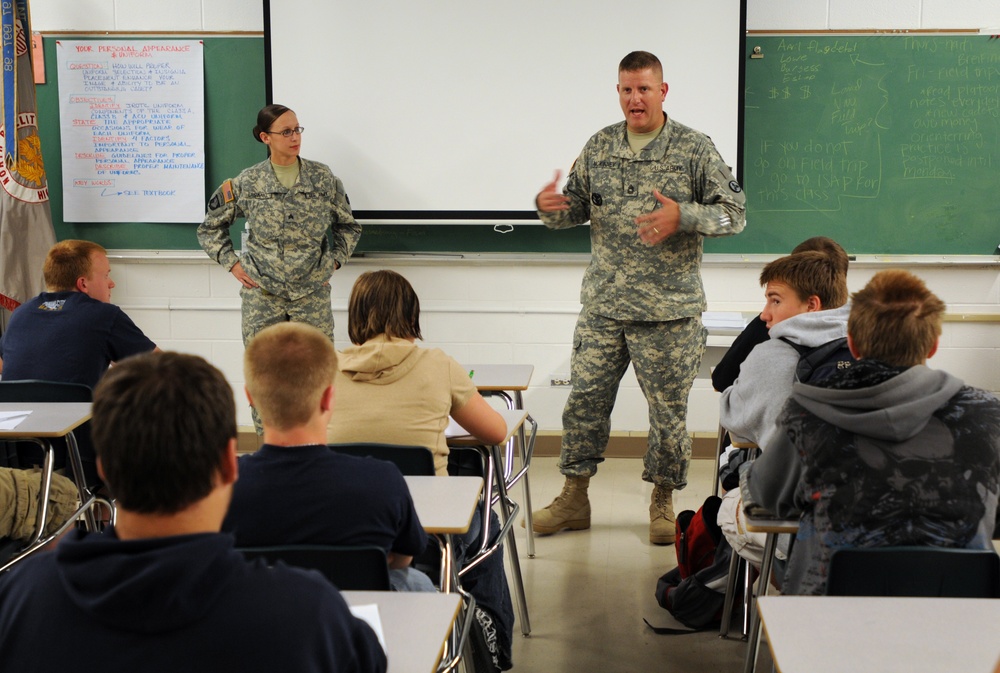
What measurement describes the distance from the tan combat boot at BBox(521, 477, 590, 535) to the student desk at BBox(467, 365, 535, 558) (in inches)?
2.8

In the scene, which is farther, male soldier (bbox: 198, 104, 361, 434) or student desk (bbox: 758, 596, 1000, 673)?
male soldier (bbox: 198, 104, 361, 434)

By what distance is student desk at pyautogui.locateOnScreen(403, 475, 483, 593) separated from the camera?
6.64 ft

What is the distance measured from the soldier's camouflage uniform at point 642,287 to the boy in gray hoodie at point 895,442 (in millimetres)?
1755

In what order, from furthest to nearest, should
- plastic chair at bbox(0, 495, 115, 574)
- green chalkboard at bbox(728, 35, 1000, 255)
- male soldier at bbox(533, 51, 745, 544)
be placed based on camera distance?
1. green chalkboard at bbox(728, 35, 1000, 255)
2. male soldier at bbox(533, 51, 745, 544)
3. plastic chair at bbox(0, 495, 115, 574)

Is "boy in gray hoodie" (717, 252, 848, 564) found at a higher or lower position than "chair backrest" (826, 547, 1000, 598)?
higher

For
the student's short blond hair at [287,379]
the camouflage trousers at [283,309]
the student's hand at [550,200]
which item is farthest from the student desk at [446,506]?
the camouflage trousers at [283,309]

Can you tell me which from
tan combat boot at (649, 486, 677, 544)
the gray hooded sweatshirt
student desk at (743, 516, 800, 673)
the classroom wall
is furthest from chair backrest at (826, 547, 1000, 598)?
the classroom wall

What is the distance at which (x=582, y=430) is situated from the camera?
159 inches

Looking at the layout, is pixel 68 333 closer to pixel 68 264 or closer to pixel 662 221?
pixel 68 264

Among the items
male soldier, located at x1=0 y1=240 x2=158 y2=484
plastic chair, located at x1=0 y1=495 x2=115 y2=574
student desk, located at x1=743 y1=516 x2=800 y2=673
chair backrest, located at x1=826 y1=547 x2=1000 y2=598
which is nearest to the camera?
chair backrest, located at x1=826 y1=547 x2=1000 y2=598

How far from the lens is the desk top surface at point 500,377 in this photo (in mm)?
3434

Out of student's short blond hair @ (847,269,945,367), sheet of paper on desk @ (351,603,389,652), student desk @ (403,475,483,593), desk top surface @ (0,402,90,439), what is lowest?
student desk @ (403,475,483,593)

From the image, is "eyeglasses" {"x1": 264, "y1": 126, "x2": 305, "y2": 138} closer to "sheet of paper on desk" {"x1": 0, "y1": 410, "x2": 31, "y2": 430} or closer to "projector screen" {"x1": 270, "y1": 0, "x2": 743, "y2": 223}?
"projector screen" {"x1": 270, "y1": 0, "x2": 743, "y2": 223}

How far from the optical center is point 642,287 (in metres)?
3.86
